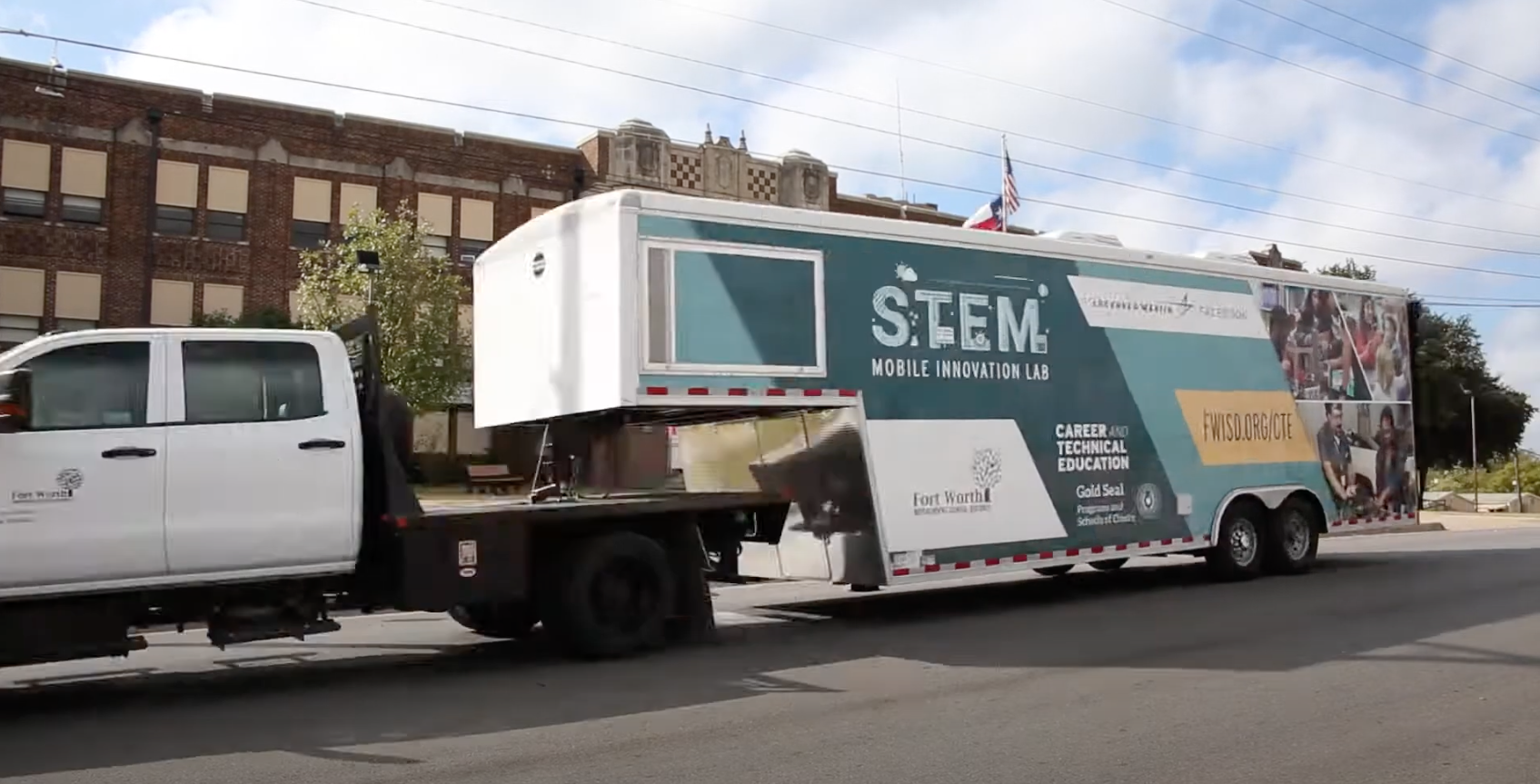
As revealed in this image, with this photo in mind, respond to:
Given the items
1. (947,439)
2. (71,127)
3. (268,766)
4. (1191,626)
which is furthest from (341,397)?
(71,127)

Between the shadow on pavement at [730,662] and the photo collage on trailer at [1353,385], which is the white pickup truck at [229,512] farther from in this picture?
the photo collage on trailer at [1353,385]

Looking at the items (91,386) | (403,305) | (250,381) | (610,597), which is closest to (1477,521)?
(403,305)

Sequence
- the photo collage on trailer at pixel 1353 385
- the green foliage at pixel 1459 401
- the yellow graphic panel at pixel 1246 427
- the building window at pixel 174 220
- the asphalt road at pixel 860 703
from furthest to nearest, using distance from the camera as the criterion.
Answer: the green foliage at pixel 1459 401, the building window at pixel 174 220, the photo collage on trailer at pixel 1353 385, the yellow graphic panel at pixel 1246 427, the asphalt road at pixel 860 703

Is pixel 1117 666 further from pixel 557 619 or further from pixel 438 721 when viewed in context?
pixel 438 721

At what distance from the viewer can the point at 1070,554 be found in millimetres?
12000

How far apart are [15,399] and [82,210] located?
87.6 ft

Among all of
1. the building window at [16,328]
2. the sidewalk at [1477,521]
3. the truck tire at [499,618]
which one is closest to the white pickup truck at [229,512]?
the truck tire at [499,618]

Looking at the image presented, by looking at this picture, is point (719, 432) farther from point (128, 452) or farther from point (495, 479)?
point (128, 452)

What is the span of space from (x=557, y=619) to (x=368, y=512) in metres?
1.57

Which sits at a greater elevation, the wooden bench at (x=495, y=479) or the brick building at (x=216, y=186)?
the brick building at (x=216, y=186)

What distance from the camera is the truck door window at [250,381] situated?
307 inches

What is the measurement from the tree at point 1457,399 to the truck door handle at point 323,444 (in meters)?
42.7

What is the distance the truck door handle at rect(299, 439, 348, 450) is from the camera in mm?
7953

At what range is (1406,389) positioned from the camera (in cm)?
1583
